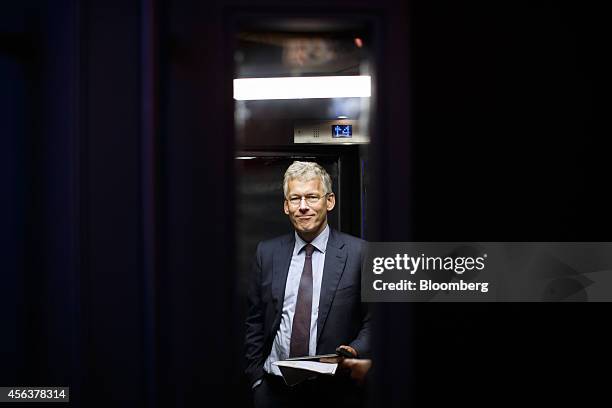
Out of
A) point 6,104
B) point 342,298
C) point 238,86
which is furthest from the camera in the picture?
point 238,86

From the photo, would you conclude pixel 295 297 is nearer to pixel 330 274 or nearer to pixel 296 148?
pixel 330 274

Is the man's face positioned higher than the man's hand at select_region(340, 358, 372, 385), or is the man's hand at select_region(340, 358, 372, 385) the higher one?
the man's face

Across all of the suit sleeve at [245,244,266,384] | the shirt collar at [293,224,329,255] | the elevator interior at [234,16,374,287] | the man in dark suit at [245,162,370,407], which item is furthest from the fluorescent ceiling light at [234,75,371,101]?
the suit sleeve at [245,244,266,384]

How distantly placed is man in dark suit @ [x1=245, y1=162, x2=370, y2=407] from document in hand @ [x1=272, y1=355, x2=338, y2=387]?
0.45 ft

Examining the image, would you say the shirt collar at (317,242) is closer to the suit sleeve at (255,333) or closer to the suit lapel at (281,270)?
the suit lapel at (281,270)

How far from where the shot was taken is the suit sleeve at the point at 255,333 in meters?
2.49

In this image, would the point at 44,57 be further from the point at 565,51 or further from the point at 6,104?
the point at 565,51

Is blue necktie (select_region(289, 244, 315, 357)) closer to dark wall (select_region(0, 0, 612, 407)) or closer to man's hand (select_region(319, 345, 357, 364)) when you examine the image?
man's hand (select_region(319, 345, 357, 364))

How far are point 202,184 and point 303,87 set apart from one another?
1.53 metres

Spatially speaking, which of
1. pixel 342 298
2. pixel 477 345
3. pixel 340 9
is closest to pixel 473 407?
pixel 477 345

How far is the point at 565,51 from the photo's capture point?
1685 mm

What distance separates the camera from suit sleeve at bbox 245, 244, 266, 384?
8.18ft

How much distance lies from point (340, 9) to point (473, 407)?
153cm

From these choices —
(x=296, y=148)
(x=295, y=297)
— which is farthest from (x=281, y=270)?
(x=296, y=148)
